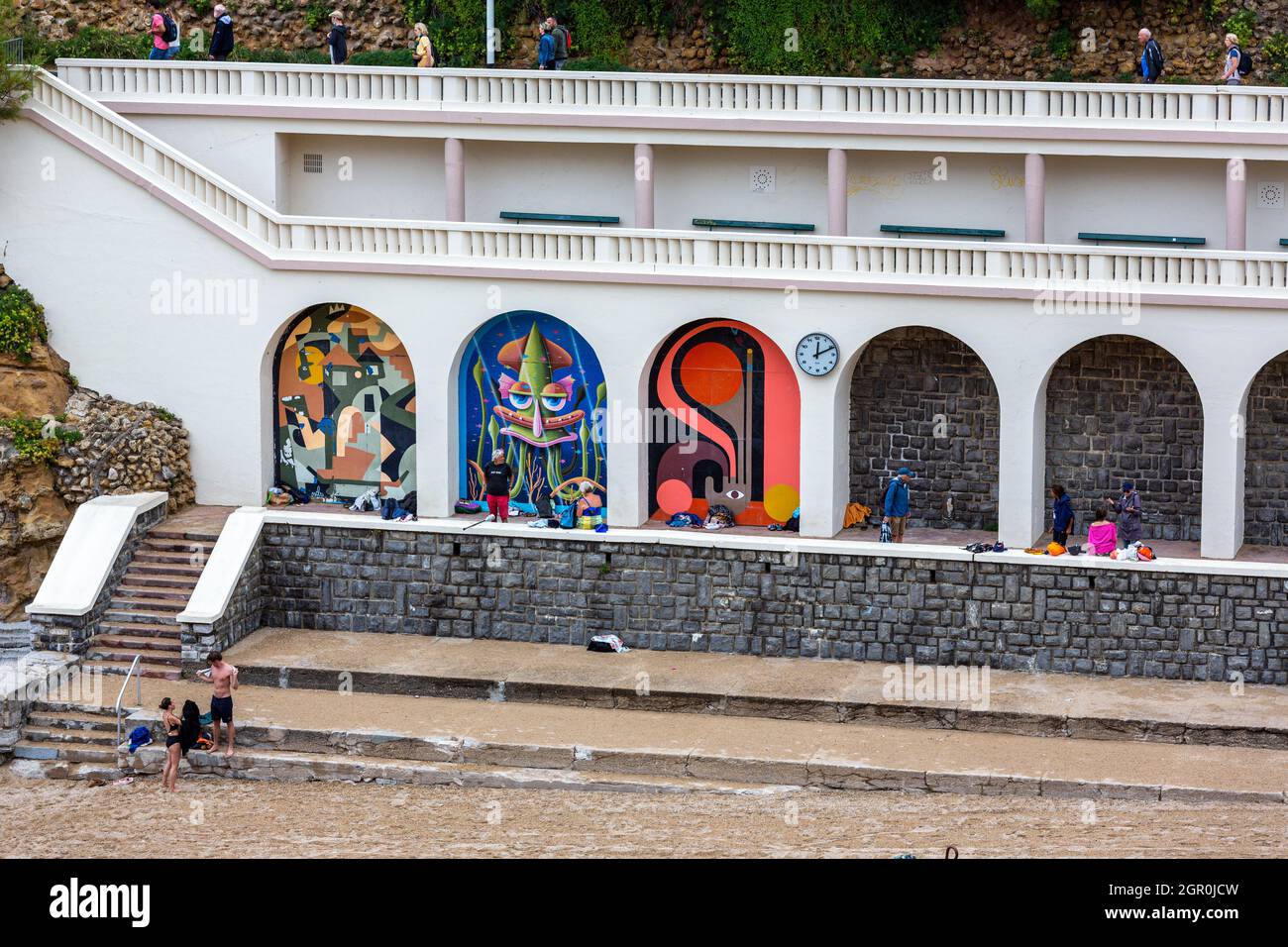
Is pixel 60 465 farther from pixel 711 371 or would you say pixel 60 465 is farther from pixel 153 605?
pixel 711 371

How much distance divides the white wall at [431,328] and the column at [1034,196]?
300cm

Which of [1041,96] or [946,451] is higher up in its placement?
[1041,96]

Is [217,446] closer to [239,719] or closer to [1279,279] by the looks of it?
[239,719]

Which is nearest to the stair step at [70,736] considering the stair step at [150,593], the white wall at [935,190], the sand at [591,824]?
the sand at [591,824]

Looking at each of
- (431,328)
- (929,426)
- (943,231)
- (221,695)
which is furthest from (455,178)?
(221,695)

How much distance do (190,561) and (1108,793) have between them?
15.6 meters

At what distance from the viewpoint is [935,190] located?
42344mm

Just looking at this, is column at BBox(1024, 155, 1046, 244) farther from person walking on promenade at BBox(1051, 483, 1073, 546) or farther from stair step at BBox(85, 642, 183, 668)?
stair step at BBox(85, 642, 183, 668)

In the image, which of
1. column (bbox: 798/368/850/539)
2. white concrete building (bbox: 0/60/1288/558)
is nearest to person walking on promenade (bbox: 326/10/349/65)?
white concrete building (bbox: 0/60/1288/558)

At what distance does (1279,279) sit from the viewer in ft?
124

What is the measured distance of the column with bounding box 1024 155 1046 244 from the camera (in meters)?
41.1

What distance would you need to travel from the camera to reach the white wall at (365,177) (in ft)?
145

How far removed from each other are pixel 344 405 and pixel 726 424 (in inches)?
263
